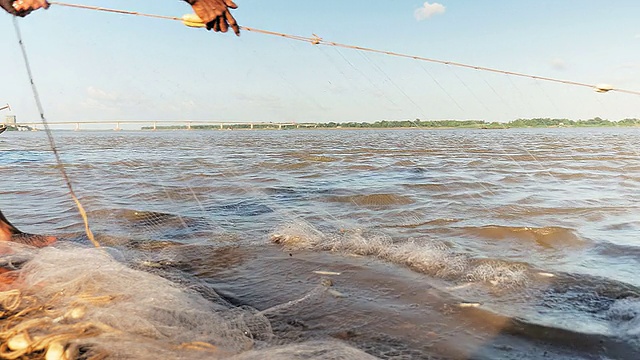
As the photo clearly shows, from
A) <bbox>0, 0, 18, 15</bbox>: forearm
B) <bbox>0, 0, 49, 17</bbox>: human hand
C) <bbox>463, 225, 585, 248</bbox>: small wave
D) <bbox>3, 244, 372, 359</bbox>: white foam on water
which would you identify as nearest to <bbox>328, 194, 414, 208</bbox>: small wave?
<bbox>463, 225, 585, 248</bbox>: small wave

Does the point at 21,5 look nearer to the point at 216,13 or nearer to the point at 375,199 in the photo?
the point at 216,13

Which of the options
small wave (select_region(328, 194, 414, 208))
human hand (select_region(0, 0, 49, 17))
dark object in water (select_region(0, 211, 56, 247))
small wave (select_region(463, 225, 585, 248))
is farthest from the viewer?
small wave (select_region(328, 194, 414, 208))

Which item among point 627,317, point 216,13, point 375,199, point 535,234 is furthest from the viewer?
point 375,199

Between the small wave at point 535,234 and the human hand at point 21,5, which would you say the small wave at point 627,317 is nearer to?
the small wave at point 535,234

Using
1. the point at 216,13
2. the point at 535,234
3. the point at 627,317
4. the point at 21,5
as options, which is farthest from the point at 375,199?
the point at 21,5

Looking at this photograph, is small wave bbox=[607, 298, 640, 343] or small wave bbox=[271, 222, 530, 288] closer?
small wave bbox=[607, 298, 640, 343]

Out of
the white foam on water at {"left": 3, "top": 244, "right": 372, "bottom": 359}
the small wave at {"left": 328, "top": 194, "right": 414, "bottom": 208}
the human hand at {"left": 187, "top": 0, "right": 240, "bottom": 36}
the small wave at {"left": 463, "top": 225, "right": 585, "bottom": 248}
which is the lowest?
the small wave at {"left": 328, "top": 194, "right": 414, "bottom": 208}

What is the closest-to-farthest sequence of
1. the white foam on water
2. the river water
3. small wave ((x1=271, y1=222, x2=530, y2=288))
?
1. the white foam on water
2. the river water
3. small wave ((x1=271, y1=222, x2=530, y2=288))

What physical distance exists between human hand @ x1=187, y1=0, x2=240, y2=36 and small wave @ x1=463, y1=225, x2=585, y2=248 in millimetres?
3780

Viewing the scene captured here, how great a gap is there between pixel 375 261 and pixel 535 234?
7.65 feet

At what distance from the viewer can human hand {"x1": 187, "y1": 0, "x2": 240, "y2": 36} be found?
2.94 metres

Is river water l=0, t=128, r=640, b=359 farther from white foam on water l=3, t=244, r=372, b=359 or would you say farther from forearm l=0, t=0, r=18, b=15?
forearm l=0, t=0, r=18, b=15

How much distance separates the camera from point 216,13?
2.96 m

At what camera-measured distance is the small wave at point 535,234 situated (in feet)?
15.8
